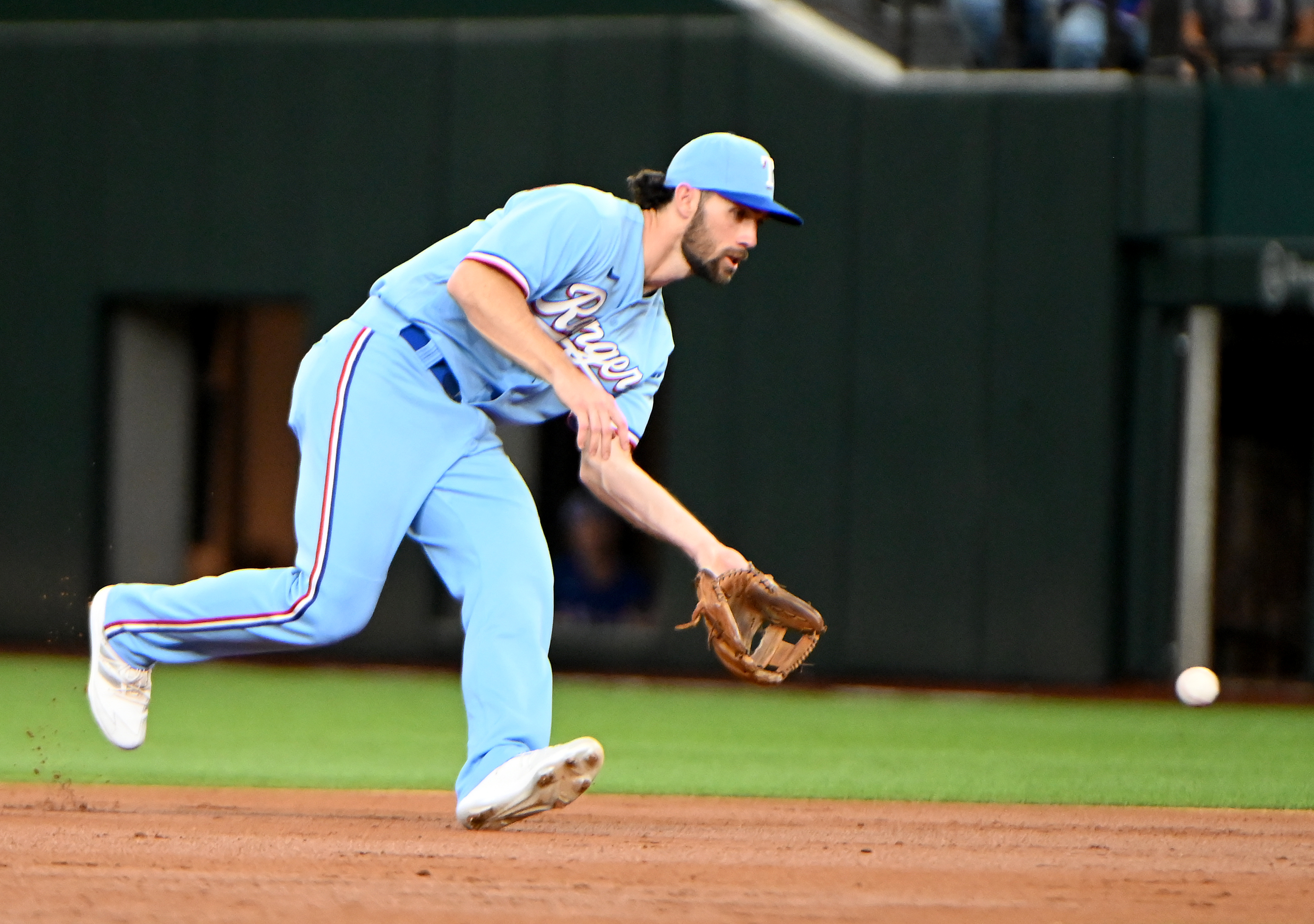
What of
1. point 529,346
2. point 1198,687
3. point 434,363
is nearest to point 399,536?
point 434,363

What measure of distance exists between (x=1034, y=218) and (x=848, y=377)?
4.57ft

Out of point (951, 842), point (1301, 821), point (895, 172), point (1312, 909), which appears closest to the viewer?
point (1312, 909)

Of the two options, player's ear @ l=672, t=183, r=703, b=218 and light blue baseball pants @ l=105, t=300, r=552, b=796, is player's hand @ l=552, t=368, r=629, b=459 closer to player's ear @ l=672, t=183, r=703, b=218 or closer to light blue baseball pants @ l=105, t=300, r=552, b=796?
light blue baseball pants @ l=105, t=300, r=552, b=796

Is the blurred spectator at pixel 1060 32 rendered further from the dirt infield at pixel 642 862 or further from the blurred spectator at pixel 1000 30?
the dirt infield at pixel 642 862

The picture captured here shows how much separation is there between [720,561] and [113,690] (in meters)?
1.59

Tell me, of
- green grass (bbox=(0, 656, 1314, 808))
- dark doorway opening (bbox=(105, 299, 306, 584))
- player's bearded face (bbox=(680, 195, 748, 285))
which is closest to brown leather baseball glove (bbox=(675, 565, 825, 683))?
player's bearded face (bbox=(680, 195, 748, 285))

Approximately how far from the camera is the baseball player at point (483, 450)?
4.28m

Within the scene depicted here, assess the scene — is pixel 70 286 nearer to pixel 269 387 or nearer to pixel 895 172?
pixel 269 387

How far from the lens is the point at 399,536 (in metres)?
4.36

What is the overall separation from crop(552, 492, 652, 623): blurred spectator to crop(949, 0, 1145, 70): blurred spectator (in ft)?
11.7

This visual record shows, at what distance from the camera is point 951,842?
4488mm

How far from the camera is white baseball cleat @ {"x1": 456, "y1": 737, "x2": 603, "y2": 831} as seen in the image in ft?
13.6

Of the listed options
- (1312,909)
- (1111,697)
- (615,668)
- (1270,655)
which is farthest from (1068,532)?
(1312,909)

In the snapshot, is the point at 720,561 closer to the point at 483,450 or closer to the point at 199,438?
the point at 483,450
